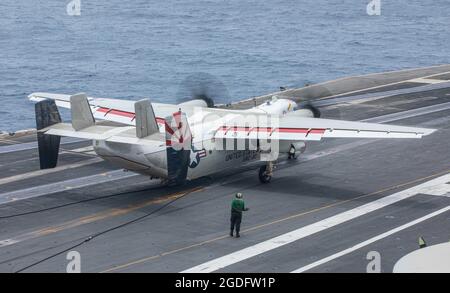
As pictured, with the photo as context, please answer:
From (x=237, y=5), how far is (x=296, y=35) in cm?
4481

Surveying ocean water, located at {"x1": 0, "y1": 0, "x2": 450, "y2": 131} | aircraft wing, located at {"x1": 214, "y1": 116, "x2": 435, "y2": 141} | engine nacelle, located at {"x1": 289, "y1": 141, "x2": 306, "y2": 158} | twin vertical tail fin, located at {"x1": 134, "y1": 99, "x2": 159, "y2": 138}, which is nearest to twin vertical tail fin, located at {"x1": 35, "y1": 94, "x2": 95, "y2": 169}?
twin vertical tail fin, located at {"x1": 134, "y1": 99, "x2": 159, "y2": 138}

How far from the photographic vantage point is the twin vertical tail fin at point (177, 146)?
42188 millimetres

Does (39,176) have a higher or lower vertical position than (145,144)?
lower

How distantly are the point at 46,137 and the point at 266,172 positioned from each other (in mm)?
13040

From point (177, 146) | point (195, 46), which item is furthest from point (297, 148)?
point (195, 46)

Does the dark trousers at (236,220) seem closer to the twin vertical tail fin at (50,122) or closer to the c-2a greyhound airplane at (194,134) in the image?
the c-2a greyhound airplane at (194,134)

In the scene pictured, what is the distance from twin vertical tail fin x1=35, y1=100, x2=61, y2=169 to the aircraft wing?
912 centimetres

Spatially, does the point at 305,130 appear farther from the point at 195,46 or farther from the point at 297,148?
the point at 195,46

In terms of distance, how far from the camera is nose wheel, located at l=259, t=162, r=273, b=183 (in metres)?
49.1

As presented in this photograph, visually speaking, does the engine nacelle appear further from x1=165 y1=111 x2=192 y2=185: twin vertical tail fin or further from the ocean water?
the ocean water

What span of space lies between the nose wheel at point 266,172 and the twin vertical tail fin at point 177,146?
22.2 feet
